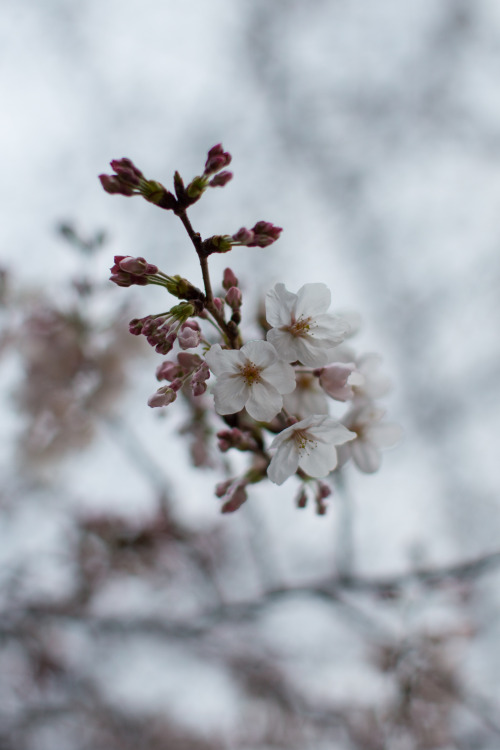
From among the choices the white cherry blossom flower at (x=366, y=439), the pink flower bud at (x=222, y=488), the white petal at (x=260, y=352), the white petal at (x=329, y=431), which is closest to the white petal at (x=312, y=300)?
the white petal at (x=260, y=352)

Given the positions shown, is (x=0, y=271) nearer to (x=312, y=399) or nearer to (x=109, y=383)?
(x=109, y=383)

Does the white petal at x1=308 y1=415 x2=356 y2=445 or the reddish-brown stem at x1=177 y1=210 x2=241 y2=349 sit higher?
the reddish-brown stem at x1=177 y1=210 x2=241 y2=349

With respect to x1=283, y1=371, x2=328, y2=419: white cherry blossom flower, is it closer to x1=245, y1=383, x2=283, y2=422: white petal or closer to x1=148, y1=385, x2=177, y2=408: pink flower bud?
x1=245, y1=383, x2=283, y2=422: white petal

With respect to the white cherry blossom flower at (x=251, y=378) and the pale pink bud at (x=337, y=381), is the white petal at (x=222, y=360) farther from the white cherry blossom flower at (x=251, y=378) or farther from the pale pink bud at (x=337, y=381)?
the pale pink bud at (x=337, y=381)

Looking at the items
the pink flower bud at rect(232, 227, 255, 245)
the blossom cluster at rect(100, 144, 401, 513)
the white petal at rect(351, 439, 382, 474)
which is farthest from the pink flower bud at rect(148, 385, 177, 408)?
the white petal at rect(351, 439, 382, 474)

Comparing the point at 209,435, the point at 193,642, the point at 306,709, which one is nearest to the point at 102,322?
the point at 209,435

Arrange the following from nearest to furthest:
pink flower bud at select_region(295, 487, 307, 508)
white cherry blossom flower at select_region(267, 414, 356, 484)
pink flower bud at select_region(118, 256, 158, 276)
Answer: pink flower bud at select_region(118, 256, 158, 276), white cherry blossom flower at select_region(267, 414, 356, 484), pink flower bud at select_region(295, 487, 307, 508)

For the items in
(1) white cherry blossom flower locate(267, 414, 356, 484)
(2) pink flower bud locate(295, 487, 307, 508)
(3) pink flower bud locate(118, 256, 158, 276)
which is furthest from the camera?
(2) pink flower bud locate(295, 487, 307, 508)
